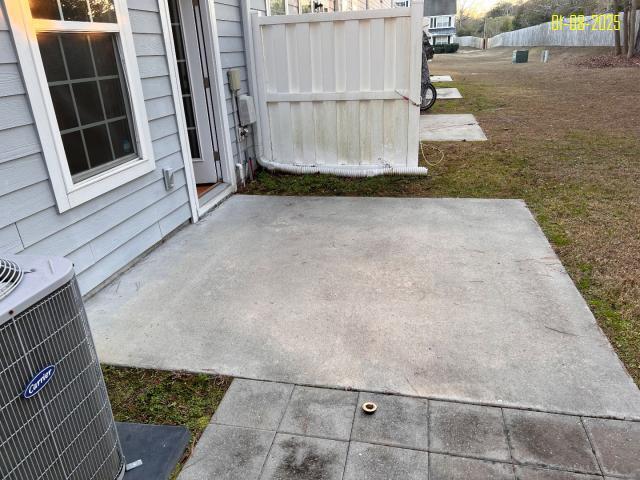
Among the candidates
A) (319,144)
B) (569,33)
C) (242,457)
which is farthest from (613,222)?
(569,33)

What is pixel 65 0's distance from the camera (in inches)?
111

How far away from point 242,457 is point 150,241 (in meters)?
2.33

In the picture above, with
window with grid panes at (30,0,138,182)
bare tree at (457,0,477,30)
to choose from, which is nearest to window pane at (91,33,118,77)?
window with grid panes at (30,0,138,182)

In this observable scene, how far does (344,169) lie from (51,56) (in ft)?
10.9

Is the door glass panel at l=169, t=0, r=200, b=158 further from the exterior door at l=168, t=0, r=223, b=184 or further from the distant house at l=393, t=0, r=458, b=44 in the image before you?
the distant house at l=393, t=0, r=458, b=44

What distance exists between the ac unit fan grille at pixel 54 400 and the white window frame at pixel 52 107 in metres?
1.59

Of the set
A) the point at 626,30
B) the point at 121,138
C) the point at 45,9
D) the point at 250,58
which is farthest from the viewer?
the point at 626,30

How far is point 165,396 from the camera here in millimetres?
2225

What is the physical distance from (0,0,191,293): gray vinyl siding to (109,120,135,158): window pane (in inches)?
9.0

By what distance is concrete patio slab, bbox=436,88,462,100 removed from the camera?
11907mm

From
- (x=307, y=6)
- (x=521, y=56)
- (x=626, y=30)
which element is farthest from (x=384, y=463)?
(x=521, y=56)

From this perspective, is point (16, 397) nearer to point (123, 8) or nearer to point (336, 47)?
point (123, 8)

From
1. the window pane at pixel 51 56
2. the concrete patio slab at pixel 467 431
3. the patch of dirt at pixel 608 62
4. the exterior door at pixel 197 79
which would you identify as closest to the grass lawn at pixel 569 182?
the exterior door at pixel 197 79

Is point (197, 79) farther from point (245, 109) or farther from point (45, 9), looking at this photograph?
point (45, 9)
